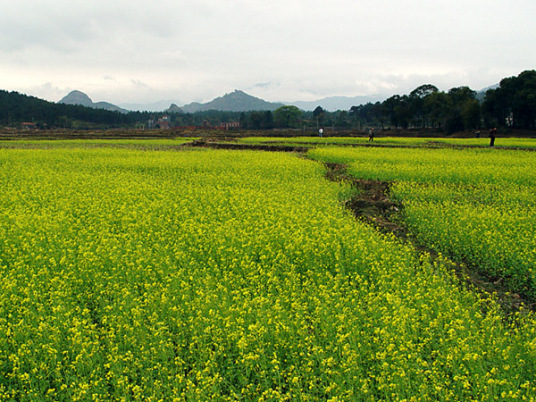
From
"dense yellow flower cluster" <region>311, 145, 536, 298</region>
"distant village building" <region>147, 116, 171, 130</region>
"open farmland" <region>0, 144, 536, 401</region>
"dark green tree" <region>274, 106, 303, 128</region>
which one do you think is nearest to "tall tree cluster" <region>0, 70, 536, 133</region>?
"dark green tree" <region>274, 106, 303, 128</region>

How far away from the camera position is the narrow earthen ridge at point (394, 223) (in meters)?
6.62

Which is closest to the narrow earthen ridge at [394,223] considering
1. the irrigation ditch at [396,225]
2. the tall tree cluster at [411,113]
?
the irrigation ditch at [396,225]

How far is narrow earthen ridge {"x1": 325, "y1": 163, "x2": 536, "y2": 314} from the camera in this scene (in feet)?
21.7

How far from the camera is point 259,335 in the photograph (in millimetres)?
4641

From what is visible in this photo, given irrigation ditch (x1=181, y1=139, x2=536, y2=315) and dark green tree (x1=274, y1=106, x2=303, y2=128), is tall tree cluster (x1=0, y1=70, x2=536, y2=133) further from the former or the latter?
irrigation ditch (x1=181, y1=139, x2=536, y2=315)

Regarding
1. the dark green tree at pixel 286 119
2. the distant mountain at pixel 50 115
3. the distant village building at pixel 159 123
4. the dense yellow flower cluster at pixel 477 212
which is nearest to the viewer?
the dense yellow flower cluster at pixel 477 212

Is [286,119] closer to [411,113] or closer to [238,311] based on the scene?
[411,113]

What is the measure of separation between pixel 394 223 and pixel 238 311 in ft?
22.7

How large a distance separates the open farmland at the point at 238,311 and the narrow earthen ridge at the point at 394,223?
1.19 feet

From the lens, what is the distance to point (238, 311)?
5055 millimetres

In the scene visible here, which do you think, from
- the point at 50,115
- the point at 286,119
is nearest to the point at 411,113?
the point at 286,119

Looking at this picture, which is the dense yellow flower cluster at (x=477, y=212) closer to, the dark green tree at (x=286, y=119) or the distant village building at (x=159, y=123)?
the dark green tree at (x=286, y=119)

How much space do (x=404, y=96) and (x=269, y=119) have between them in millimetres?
39707

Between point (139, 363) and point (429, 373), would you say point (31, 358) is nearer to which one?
point (139, 363)
